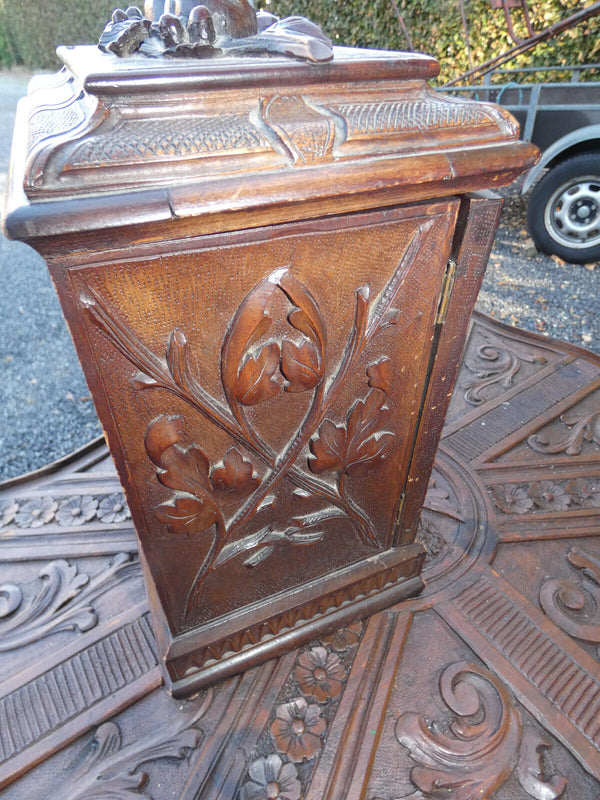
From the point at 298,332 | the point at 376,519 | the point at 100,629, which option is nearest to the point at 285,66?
the point at 298,332

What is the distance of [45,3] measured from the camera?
395 inches

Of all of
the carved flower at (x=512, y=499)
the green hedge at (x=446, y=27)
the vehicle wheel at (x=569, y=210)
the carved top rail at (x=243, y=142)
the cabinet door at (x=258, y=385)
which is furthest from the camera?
the green hedge at (x=446, y=27)

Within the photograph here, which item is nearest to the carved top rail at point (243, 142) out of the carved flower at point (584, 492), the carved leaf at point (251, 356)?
the carved leaf at point (251, 356)

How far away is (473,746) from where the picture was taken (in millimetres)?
948

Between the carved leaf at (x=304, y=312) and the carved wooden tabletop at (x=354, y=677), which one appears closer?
the carved leaf at (x=304, y=312)

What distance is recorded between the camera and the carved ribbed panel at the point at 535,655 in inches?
39.1

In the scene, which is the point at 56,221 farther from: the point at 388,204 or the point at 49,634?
the point at 49,634

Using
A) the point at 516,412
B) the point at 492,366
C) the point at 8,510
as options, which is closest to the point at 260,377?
the point at 8,510

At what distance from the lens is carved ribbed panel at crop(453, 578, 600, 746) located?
99cm

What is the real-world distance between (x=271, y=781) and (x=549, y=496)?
989 millimetres

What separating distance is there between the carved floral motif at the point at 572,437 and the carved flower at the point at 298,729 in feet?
3.35

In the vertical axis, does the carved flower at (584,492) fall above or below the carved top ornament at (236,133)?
below

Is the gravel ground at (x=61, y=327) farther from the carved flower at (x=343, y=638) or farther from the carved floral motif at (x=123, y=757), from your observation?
the carved flower at (x=343, y=638)

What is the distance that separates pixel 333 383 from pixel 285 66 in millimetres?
454
